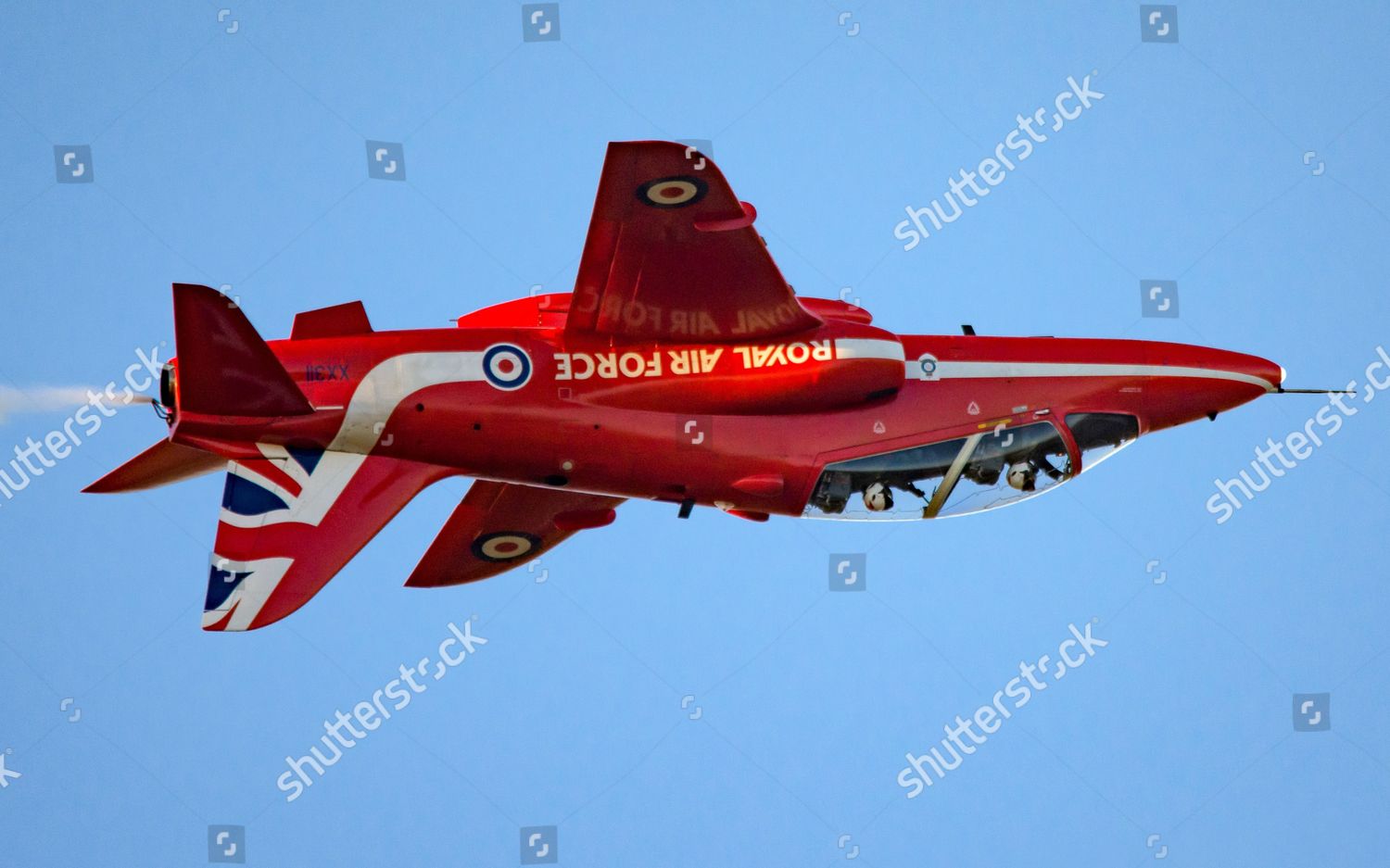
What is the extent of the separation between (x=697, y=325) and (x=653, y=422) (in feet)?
3.51

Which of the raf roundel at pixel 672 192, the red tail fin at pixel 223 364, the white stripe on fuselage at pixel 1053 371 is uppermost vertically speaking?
the raf roundel at pixel 672 192

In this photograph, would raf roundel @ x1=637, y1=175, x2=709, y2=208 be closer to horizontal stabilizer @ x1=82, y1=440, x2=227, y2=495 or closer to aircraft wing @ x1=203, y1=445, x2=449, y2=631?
aircraft wing @ x1=203, y1=445, x2=449, y2=631

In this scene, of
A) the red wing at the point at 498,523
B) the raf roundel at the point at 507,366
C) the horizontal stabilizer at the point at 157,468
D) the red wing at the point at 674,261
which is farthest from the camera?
the red wing at the point at 498,523

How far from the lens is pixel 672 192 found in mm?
19781

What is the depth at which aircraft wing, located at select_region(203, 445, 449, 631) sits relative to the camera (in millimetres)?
20203

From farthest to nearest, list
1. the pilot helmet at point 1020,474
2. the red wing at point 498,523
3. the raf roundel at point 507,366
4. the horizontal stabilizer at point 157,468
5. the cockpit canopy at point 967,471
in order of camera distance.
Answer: the red wing at point 498,523, the pilot helmet at point 1020,474, the cockpit canopy at point 967,471, the horizontal stabilizer at point 157,468, the raf roundel at point 507,366

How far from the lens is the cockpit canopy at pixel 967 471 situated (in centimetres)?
2198

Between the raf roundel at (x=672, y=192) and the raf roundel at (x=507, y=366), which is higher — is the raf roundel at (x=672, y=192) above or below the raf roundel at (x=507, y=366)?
above

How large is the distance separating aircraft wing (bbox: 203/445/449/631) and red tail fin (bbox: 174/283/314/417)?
499 mm

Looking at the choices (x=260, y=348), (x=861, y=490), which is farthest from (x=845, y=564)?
(x=260, y=348)

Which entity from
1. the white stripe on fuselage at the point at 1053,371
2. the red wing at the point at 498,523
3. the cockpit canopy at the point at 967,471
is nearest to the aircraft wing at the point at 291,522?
the red wing at the point at 498,523

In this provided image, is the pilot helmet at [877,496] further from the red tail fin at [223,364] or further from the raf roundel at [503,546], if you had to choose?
the red tail fin at [223,364]

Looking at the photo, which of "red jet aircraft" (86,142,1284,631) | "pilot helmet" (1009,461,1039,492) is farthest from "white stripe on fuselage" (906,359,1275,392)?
"pilot helmet" (1009,461,1039,492)

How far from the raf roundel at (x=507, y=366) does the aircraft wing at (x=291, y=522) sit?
3.73 ft
